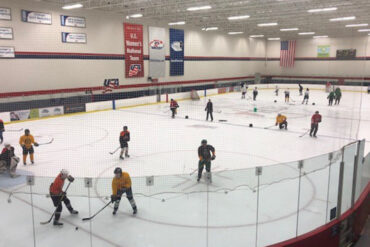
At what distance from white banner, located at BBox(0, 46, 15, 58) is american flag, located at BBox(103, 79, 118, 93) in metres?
5.43

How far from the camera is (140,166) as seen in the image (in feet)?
28.0

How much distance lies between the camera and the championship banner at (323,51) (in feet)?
108

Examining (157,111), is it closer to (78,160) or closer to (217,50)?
(78,160)

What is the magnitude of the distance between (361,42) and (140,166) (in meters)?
28.9

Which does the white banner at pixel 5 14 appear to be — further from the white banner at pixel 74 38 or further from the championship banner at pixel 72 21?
the white banner at pixel 74 38

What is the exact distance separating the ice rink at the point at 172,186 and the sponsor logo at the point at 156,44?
9.28 metres

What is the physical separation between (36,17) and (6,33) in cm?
158

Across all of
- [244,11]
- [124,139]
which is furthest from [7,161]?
[244,11]

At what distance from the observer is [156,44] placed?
2214 centimetres

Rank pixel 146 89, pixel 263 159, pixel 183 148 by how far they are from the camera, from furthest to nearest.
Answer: pixel 146 89 < pixel 183 148 < pixel 263 159

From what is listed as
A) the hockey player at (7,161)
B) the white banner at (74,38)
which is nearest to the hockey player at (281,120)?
the hockey player at (7,161)

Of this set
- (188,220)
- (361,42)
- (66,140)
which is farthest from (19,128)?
(361,42)

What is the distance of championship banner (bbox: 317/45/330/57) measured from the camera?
3281 centimetres

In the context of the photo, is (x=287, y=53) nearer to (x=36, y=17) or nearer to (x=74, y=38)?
(x=74, y=38)
